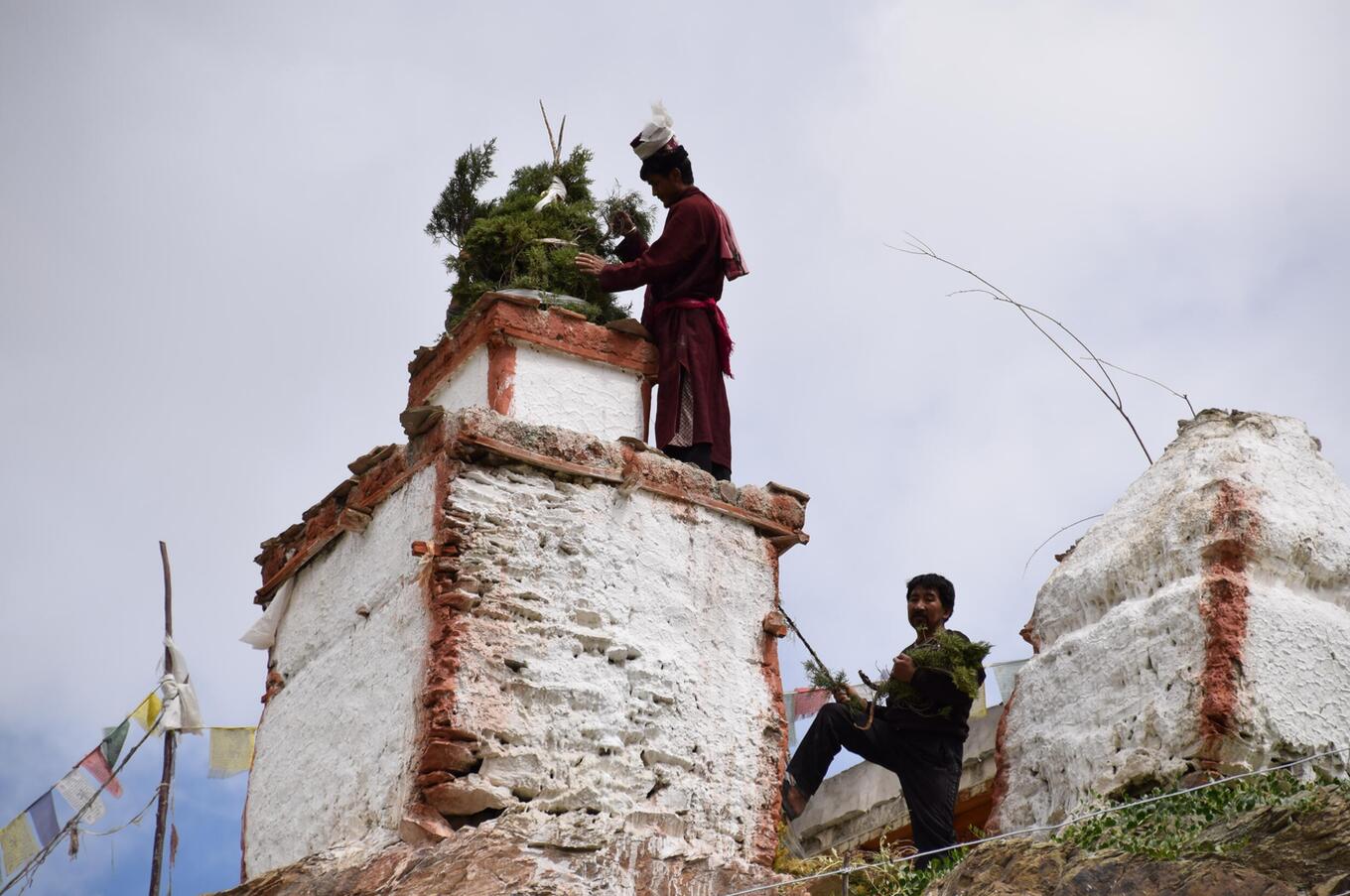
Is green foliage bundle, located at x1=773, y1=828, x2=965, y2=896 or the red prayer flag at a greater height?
the red prayer flag

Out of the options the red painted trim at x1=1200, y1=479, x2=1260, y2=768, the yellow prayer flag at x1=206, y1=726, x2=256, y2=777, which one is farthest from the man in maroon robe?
the yellow prayer flag at x1=206, y1=726, x2=256, y2=777

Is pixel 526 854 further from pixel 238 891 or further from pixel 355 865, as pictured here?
pixel 238 891

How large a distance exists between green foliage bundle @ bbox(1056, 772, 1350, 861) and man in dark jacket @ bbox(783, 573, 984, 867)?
976 millimetres

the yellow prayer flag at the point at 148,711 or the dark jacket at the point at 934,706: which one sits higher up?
the yellow prayer flag at the point at 148,711

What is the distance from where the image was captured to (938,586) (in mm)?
7168

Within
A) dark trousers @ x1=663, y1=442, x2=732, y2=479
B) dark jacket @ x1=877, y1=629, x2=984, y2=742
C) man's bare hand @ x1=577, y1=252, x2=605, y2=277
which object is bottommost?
dark jacket @ x1=877, y1=629, x2=984, y2=742

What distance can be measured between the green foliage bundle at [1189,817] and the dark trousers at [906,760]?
3.13 ft

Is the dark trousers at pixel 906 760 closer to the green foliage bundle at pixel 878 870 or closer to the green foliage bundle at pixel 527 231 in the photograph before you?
the green foliage bundle at pixel 878 870

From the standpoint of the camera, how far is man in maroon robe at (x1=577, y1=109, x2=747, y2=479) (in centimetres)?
746

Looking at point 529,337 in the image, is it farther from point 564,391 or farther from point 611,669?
point 611,669

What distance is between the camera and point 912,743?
677 centimetres

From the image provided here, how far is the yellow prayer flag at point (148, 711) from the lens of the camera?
12.5m

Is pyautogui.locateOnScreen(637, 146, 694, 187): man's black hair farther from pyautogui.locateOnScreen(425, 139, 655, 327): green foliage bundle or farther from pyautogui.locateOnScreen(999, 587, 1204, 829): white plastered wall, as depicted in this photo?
pyautogui.locateOnScreen(999, 587, 1204, 829): white plastered wall

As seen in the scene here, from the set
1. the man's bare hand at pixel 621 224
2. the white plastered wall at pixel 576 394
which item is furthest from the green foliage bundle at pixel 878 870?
the man's bare hand at pixel 621 224
